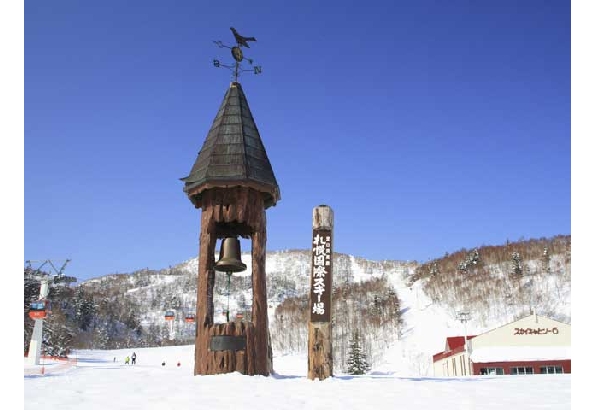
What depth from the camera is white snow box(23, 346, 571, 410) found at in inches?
252

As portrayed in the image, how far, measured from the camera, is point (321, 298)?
9633 mm

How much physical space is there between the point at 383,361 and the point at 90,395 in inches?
2343

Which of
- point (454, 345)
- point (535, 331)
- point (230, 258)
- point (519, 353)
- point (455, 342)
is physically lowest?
point (454, 345)

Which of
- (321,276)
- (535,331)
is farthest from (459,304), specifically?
(321,276)

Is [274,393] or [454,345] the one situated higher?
[274,393]

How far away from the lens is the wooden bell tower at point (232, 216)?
9484mm

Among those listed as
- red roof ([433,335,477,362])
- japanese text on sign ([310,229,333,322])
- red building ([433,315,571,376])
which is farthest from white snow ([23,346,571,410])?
red roof ([433,335,477,362])

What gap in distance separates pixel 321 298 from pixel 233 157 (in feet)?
11.4

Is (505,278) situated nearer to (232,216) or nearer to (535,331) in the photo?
(535,331)

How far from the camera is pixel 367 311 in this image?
279ft

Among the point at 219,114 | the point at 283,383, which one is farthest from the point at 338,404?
the point at 219,114

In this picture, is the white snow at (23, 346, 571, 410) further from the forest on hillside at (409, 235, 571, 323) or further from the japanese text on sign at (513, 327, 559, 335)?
the forest on hillside at (409, 235, 571, 323)

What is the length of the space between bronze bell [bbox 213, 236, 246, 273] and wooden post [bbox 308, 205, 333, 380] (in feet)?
5.19

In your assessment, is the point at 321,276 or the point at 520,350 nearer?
the point at 321,276
